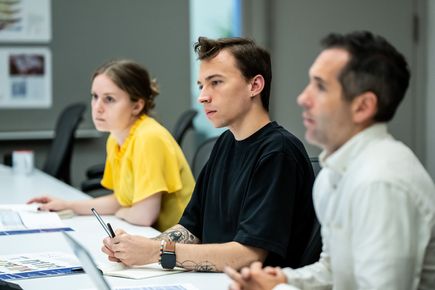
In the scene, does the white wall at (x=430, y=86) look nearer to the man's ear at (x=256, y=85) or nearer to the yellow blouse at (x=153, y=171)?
the yellow blouse at (x=153, y=171)

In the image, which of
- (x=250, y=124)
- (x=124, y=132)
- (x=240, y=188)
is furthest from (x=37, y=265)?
(x=124, y=132)

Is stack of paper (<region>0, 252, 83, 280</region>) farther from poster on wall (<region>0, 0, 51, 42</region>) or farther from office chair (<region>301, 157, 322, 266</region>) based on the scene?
poster on wall (<region>0, 0, 51, 42</region>)

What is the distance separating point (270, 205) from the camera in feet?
5.91

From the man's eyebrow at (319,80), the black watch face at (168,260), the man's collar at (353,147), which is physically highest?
the man's eyebrow at (319,80)

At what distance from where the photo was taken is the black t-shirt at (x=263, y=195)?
1792 millimetres

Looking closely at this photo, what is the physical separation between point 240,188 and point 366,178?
0.69 metres

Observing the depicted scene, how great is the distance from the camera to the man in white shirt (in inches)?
48.8

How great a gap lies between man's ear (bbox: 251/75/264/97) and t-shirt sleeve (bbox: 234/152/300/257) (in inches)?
8.7

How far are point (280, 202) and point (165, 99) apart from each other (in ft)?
12.6

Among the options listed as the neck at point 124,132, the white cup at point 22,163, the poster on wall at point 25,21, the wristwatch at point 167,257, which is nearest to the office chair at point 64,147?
the white cup at point 22,163

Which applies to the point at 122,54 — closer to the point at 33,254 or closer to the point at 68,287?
the point at 33,254

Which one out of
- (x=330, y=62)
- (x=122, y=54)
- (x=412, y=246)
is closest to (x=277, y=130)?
(x=330, y=62)

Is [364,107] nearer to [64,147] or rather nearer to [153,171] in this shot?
[153,171]

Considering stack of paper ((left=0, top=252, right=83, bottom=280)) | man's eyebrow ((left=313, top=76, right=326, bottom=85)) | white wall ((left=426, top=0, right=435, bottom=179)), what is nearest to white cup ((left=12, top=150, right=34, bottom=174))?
stack of paper ((left=0, top=252, right=83, bottom=280))
